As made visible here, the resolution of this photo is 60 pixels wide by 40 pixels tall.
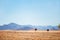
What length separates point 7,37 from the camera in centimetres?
278

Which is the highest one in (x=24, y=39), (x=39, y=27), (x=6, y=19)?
(x=6, y=19)

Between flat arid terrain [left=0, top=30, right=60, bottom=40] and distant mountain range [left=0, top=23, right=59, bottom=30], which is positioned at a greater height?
distant mountain range [left=0, top=23, right=59, bottom=30]

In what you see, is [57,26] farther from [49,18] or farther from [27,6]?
[27,6]

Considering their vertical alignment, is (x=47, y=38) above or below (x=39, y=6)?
below

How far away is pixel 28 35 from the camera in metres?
2.78

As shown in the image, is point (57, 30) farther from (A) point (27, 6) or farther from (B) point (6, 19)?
(B) point (6, 19)

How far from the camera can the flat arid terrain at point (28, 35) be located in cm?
274

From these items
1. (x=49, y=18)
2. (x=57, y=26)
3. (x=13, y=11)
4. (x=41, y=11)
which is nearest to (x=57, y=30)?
(x=57, y=26)

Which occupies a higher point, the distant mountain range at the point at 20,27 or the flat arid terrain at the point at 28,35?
the distant mountain range at the point at 20,27

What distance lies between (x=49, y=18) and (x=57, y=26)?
209 mm

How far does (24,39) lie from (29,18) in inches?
15.9

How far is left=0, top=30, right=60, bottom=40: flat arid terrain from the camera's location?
274cm

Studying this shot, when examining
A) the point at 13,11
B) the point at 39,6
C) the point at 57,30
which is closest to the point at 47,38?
the point at 57,30

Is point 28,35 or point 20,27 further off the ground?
point 20,27
